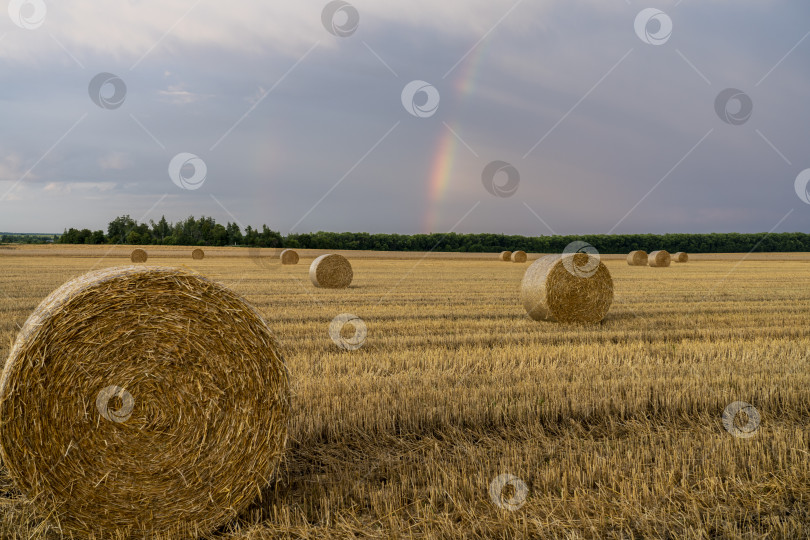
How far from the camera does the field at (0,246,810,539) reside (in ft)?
12.7

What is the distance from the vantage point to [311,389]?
6.49 meters

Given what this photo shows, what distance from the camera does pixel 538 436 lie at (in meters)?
5.36

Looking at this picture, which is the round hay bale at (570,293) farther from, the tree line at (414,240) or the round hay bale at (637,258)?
the tree line at (414,240)

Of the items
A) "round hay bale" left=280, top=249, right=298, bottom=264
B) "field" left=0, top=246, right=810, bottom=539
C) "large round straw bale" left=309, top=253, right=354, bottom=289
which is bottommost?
"field" left=0, top=246, right=810, bottom=539

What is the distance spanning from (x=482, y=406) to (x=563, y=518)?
2115mm

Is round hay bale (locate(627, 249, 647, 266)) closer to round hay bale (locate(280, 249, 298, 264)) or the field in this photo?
round hay bale (locate(280, 249, 298, 264))

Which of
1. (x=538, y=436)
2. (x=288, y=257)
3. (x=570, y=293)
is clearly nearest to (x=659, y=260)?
(x=288, y=257)

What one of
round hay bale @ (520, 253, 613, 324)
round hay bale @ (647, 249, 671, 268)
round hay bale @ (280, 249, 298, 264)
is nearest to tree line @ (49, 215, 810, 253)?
round hay bale @ (280, 249, 298, 264)

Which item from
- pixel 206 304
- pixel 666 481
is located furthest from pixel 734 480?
pixel 206 304

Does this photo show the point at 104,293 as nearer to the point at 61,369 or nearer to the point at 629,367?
the point at 61,369

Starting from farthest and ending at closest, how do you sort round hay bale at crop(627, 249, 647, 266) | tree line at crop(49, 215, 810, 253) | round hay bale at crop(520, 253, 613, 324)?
tree line at crop(49, 215, 810, 253)
round hay bale at crop(627, 249, 647, 266)
round hay bale at crop(520, 253, 613, 324)

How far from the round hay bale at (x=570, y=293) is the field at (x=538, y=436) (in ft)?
4.55

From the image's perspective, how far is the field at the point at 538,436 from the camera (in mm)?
3865

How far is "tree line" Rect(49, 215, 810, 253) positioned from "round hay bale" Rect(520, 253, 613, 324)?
155 feet
